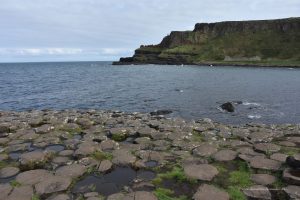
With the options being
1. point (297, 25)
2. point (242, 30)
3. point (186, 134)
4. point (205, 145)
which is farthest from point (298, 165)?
point (242, 30)

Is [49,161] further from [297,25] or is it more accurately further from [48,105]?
[297,25]

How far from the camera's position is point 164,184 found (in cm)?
897

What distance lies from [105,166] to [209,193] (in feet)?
12.8

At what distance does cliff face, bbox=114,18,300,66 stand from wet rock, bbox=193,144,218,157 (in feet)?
417

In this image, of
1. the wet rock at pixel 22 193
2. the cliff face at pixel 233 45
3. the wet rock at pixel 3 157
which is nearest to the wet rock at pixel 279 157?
the wet rock at pixel 22 193

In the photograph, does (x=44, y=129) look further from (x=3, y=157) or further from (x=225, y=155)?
(x=225, y=155)

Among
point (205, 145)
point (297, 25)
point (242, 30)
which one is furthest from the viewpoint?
point (242, 30)

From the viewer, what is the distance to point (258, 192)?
8.14 meters

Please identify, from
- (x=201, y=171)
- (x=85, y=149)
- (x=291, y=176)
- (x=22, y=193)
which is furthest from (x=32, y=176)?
(x=291, y=176)

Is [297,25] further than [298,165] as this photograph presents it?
Yes

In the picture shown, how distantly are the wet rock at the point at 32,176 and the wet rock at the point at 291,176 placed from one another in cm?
745

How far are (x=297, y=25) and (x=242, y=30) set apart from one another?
3211cm

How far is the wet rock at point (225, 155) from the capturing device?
1079cm

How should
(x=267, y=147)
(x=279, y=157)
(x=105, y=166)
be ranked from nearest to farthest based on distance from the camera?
(x=105, y=166)
(x=279, y=157)
(x=267, y=147)
